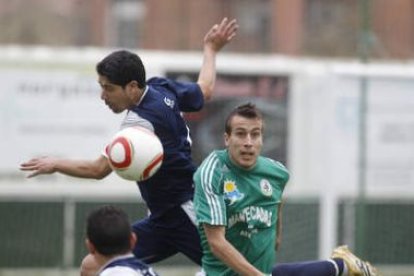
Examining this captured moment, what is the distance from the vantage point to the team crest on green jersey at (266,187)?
8781 millimetres

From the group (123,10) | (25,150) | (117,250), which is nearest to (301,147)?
(25,150)

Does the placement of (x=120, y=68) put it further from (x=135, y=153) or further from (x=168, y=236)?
(x=168, y=236)

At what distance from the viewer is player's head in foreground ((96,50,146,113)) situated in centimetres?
868

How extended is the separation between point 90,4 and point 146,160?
25.9 meters

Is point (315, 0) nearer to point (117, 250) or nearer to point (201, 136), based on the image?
point (201, 136)

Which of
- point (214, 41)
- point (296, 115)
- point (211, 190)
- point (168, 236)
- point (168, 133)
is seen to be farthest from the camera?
point (296, 115)

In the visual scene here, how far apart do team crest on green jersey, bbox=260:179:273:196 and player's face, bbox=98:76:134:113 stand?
98cm

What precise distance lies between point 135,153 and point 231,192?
705 millimetres

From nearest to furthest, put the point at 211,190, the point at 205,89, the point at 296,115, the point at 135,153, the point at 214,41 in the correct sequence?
1. the point at 135,153
2. the point at 211,190
3. the point at 205,89
4. the point at 214,41
5. the point at 296,115

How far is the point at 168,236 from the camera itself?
9305mm

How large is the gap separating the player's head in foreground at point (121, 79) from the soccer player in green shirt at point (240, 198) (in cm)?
62

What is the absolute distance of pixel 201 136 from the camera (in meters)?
19.7

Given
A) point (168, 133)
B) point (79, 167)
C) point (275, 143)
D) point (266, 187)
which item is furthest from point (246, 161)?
point (275, 143)

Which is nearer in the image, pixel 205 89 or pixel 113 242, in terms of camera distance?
pixel 113 242
